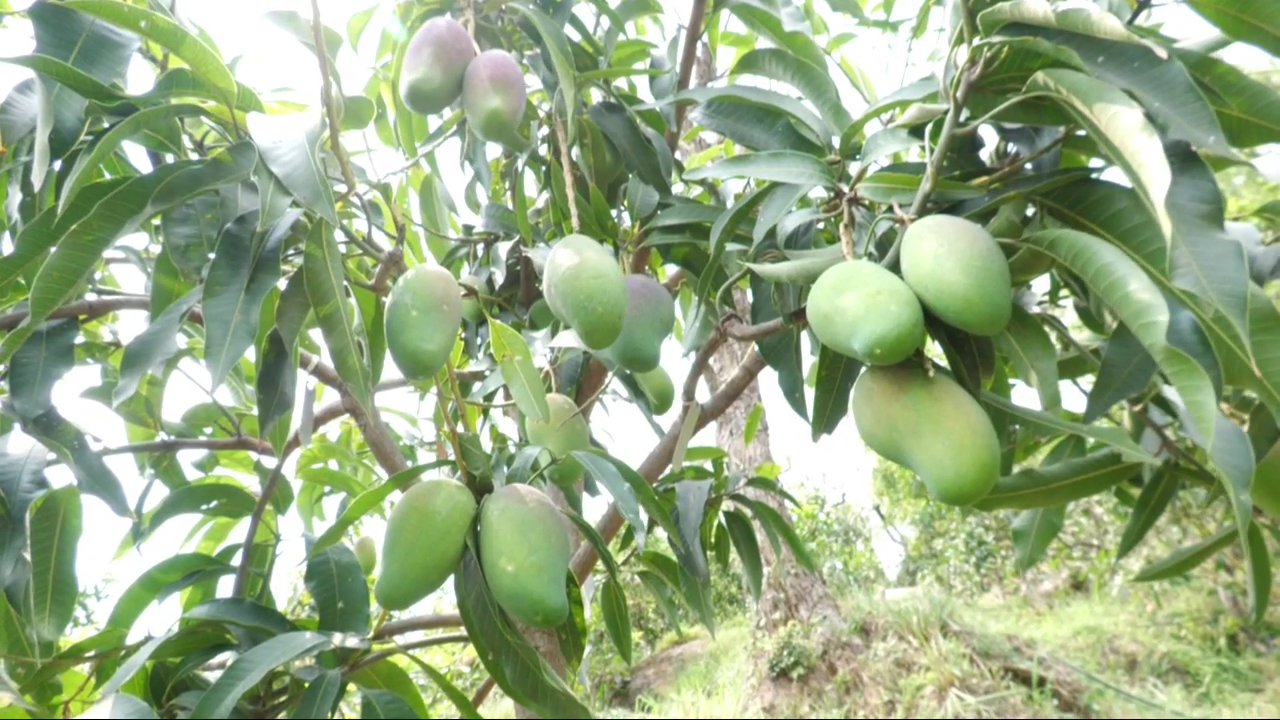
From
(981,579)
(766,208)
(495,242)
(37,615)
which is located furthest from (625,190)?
(981,579)

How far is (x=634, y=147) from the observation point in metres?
0.87

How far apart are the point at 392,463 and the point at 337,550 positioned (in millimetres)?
114

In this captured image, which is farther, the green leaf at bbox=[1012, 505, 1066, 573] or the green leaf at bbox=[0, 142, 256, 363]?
the green leaf at bbox=[1012, 505, 1066, 573]

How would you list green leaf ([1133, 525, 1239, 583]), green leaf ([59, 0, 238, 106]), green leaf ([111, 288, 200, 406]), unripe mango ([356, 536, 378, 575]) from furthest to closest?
1. unripe mango ([356, 536, 378, 575])
2. green leaf ([1133, 525, 1239, 583])
3. green leaf ([111, 288, 200, 406])
4. green leaf ([59, 0, 238, 106])

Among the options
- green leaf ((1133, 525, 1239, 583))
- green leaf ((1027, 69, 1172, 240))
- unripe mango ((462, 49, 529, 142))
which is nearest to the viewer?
green leaf ((1027, 69, 1172, 240))

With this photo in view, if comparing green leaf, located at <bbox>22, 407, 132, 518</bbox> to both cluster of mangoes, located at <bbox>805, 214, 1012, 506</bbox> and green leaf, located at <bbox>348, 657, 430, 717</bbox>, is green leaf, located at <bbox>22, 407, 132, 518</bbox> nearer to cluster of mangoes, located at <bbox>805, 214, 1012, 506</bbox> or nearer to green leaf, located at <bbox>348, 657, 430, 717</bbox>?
green leaf, located at <bbox>348, 657, 430, 717</bbox>

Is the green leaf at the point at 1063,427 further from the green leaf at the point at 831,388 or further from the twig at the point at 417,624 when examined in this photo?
the twig at the point at 417,624

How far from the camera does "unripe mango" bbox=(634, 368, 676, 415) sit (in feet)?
3.06

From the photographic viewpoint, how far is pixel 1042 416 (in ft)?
2.01

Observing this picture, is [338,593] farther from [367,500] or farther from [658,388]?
[658,388]

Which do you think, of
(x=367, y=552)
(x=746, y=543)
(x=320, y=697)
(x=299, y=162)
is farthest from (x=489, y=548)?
(x=367, y=552)

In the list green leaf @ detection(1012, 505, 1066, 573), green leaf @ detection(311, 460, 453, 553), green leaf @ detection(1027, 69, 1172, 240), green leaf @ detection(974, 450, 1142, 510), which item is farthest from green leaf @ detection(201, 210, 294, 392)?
green leaf @ detection(1012, 505, 1066, 573)

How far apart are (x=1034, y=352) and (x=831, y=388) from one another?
0.15 m

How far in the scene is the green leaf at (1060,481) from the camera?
80cm
